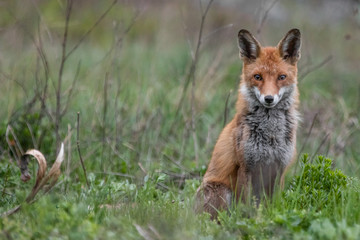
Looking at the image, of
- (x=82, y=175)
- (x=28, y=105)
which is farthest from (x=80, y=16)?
(x=82, y=175)

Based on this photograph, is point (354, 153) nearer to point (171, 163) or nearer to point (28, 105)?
point (171, 163)

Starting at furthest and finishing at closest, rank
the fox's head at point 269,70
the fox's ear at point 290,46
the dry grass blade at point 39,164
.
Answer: the fox's ear at point 290,46 → the fox's head at point 269,70 → the dry grass blade at point 39,164

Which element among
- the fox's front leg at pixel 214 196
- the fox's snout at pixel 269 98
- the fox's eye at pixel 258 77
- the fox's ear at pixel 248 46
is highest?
the fox's ear at pixel 248 46

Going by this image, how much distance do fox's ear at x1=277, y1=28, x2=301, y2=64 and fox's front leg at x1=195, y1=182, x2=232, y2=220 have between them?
157 cm

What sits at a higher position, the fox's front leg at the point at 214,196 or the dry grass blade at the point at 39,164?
the dry grass blade at the point at 39,164

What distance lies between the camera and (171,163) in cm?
682

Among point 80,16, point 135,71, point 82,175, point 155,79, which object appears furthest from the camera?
point 80,16

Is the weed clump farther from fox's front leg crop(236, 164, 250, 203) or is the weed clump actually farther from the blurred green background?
the blurred green background

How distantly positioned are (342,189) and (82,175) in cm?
314

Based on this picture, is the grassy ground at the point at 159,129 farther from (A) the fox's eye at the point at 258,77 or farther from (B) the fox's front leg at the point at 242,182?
(A) the fox's eye at the point at 258,77

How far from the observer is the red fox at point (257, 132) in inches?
191

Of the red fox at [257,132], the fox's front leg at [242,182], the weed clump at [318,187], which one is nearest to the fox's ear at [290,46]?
the red fox at [257,132]

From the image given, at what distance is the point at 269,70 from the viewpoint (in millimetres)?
4953

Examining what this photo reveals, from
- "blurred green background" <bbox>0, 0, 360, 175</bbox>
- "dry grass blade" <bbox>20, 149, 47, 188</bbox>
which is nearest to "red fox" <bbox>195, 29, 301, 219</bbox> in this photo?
"blurred green background" <bbox>0, 0, 360, 175</bbox>
